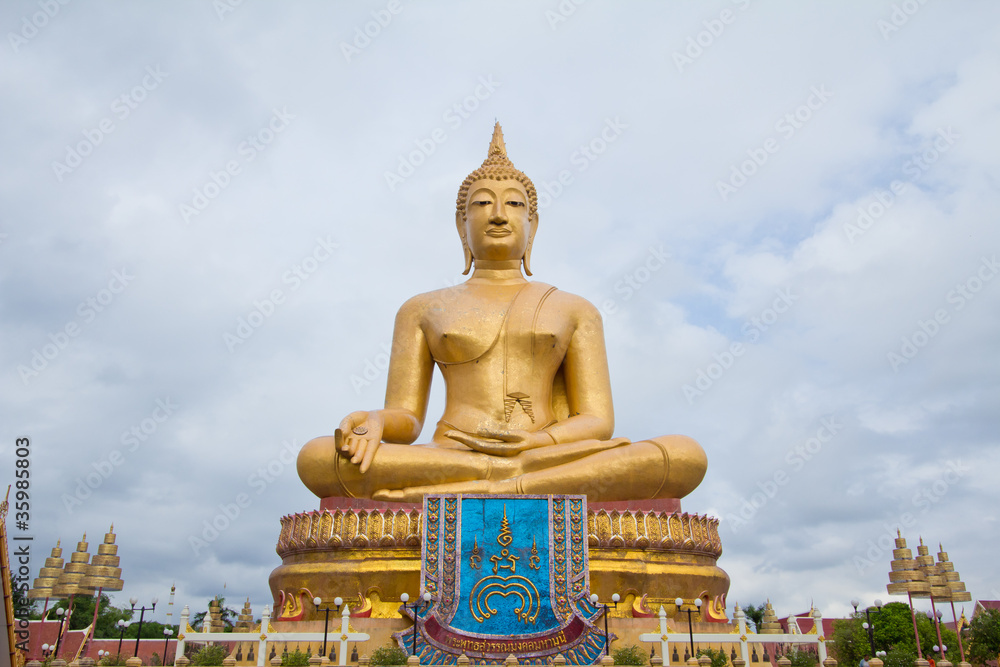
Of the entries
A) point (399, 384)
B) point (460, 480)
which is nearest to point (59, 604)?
point (399, 384)

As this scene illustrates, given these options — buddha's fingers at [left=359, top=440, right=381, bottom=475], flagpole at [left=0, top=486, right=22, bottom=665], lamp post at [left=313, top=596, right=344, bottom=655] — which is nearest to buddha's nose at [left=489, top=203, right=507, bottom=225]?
buddha's fingers at [left=359, top=440, right=381, bottom=475]

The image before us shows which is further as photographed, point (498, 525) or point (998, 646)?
point (998, 646)

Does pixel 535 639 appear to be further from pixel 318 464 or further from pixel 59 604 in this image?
pixel 59 604

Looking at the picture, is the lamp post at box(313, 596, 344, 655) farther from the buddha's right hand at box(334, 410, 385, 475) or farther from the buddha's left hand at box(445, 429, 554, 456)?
the buddha's left hand at box(445, 429, 554, 456)

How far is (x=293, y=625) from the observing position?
8531 mm

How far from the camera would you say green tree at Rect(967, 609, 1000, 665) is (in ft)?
48.2

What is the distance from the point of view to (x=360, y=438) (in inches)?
368

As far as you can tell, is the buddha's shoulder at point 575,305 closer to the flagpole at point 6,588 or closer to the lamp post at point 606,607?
the lamp post at point 606,607

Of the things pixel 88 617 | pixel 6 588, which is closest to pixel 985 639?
pixel 6 588

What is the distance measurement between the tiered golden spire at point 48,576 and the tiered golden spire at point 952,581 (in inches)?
767

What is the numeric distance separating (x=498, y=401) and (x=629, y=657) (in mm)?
4093

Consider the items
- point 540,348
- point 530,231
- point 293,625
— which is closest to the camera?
point 293,625

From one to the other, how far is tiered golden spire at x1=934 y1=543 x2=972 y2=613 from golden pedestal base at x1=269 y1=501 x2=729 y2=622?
40.6 ft

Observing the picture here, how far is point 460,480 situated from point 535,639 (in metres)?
2.17
